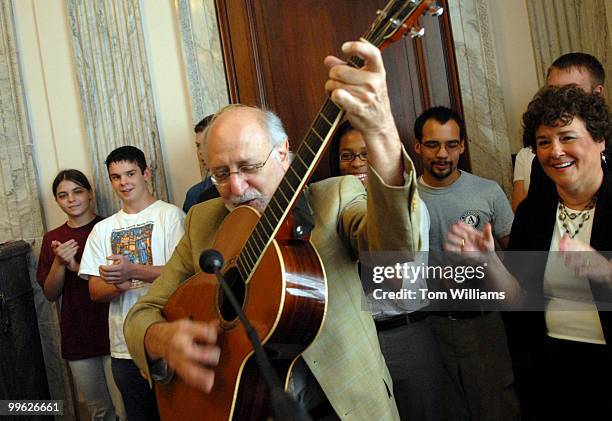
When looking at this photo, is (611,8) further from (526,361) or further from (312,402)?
(312,402)

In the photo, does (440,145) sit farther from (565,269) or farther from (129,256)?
(129,256)

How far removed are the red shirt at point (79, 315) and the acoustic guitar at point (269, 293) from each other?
220cm

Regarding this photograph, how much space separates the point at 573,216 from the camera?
2.00 m

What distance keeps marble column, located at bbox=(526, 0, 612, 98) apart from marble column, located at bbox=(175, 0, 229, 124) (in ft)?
6.17

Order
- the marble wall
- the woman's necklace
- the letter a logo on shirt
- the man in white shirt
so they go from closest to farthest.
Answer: the woman's necklace, the letter a logo on shirt, the man in white shirt, the marble wall

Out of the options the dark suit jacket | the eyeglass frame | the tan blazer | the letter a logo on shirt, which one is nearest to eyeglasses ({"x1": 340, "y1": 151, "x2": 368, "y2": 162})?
the eyeglass frame

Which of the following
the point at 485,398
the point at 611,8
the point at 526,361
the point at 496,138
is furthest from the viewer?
the point at 496,138

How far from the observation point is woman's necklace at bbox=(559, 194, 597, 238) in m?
1.95

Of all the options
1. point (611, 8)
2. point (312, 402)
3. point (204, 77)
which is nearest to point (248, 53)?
point (204, 77)

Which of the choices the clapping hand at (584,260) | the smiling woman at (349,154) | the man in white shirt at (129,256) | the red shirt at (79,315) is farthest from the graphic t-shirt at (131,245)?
the clapping hand at (584,260)

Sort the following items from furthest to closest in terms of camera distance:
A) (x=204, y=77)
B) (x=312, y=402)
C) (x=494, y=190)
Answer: (x=204, y=77) < (x=494, y=190) < (x=312, y=402)

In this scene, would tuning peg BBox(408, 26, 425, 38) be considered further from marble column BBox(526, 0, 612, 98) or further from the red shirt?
the red shirt

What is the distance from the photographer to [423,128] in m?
3.04

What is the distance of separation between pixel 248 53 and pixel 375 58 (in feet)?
9.11
